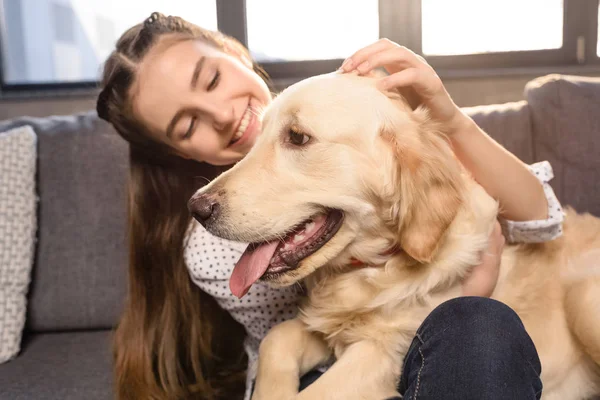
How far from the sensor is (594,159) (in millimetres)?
1867

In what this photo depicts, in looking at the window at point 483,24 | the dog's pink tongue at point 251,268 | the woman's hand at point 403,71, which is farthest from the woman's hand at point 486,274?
the window at point 483,24

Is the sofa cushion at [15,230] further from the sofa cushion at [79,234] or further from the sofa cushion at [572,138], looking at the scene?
the sofa cushion at [572,138]

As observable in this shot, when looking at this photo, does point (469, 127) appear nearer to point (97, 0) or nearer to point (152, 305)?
point (152, 305)

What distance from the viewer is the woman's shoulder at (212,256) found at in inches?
57.4

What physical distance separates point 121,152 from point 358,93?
1229mm

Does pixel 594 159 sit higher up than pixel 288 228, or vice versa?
pixel 288 228

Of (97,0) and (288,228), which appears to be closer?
(288,228)

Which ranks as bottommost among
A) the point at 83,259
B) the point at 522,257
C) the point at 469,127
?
the point at 83,259

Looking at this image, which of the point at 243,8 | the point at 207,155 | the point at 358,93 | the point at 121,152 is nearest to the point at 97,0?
the point at 243,8

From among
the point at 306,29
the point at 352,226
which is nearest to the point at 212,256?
the point at 352,226

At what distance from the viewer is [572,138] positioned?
189 centimetres

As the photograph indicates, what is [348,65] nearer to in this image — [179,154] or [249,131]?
[249,131]

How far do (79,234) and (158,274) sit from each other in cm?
52

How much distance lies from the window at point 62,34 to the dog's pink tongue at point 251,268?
91.3 inches
